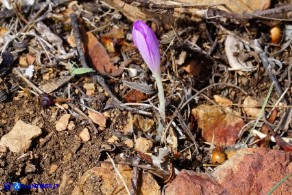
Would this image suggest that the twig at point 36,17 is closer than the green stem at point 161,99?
No

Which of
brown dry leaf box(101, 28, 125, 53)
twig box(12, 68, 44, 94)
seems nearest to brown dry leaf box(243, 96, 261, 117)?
brown dry leaf box(101, 28, 125, 53)

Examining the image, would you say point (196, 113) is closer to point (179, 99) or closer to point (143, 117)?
point (179, 99)

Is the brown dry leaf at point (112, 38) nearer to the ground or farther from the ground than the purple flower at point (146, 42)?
nearer to the ground

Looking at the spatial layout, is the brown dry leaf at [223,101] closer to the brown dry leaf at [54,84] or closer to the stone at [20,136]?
the brown dry leaf at [54,84]

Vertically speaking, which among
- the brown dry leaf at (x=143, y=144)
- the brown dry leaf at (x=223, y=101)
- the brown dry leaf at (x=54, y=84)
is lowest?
the brown dry leaf at (x=223, y=101)

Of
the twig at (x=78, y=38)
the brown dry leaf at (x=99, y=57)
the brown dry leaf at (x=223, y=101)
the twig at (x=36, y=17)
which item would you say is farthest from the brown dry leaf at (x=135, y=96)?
the twig at (x=36, y=17)

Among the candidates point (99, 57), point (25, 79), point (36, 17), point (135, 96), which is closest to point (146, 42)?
point (135, 96)

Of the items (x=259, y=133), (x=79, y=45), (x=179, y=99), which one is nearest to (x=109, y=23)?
(x=79, y=45)

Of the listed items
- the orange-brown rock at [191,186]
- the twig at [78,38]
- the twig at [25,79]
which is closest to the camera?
the orange-brown rock at [191,186]

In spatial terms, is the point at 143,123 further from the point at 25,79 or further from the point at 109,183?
the point at 25,79
